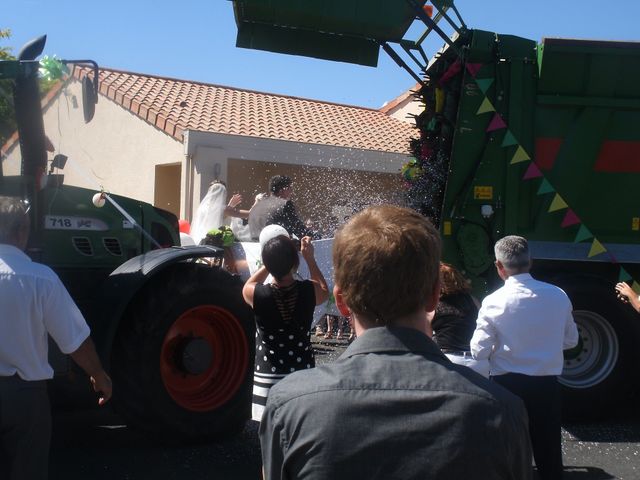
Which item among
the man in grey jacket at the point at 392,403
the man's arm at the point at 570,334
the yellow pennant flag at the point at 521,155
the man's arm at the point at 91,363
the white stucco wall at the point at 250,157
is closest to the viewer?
the man in grey jacket at the point at 392,403

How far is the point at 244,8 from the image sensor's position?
6523 mm

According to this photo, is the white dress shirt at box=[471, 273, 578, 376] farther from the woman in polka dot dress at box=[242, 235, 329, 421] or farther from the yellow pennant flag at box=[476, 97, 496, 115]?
the yellow pennant flag at box=[476, 97, 496, 115]

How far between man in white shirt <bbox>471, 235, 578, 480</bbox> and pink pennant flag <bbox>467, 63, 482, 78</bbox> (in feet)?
8.48

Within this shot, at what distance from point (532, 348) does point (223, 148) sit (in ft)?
38.0

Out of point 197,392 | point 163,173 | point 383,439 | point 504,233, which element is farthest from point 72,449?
point 163,173

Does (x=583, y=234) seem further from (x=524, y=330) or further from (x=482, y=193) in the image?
(x=524, y=330)

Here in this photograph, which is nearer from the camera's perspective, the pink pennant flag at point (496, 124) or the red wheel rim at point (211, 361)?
the red wheel rim at point (211, 361)

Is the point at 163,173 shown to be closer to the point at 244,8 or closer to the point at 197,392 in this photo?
the point at 244,8

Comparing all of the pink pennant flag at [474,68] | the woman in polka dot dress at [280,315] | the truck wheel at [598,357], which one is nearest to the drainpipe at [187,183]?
the pink pennant flag at [474,68]

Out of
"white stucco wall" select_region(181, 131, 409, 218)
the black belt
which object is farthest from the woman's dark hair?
"white stucco wall" select_region(181, 131, 409, 218)

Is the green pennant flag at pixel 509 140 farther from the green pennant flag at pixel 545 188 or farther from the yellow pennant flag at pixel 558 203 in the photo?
the yellow pennant flag at pixel 558 203

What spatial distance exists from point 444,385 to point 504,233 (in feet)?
16.6

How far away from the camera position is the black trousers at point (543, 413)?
4.20 metres

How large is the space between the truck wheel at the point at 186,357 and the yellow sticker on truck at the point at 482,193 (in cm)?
218
